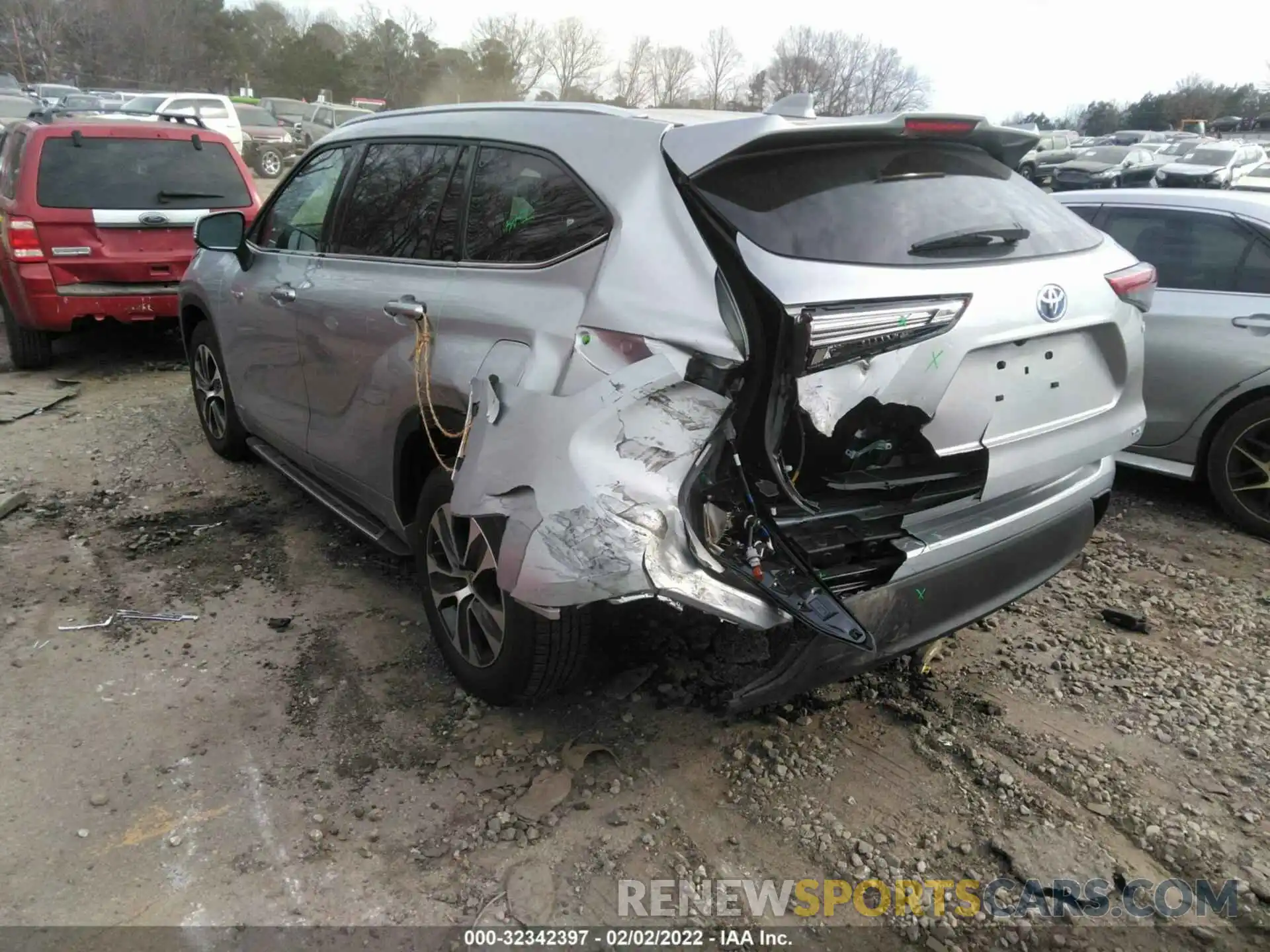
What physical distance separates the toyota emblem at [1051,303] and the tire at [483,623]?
1.60 m

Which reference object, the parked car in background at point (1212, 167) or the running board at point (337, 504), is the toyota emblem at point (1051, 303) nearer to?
the running board at point (337, 504)

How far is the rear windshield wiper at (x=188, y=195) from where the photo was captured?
285 inches

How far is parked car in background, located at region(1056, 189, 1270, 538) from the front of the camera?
4.53 metres

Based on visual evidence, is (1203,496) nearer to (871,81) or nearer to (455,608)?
(455,608)

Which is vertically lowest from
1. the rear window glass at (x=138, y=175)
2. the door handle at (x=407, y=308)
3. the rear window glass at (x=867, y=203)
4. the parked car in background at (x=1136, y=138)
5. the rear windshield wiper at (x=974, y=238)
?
the parked car in background at (x=1136, y=138)

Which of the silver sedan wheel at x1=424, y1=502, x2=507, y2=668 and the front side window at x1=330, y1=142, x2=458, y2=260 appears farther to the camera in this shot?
the front side window at x1=330, y1=142, x2=458, y2=260

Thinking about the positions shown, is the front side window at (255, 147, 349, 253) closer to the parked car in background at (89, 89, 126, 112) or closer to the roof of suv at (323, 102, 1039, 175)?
the roof of suv at (323, 102, 1039, 175)

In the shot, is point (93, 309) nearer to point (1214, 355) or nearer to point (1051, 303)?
point (1051, 303)

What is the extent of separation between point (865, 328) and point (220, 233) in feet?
11.9

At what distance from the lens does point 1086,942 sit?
2.24 m

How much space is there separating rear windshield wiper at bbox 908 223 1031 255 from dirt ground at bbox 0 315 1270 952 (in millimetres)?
1273

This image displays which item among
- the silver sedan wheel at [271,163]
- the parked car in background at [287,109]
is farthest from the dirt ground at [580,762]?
the parked car in background at [287,109]

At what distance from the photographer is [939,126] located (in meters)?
2.72

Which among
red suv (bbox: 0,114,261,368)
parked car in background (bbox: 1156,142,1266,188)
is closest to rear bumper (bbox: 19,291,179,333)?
red suv (bbox: 0,114,261,368)
